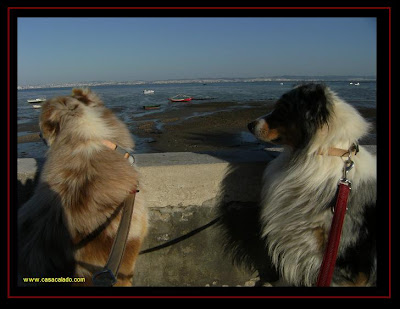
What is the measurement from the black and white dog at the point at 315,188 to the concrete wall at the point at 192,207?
0.39m

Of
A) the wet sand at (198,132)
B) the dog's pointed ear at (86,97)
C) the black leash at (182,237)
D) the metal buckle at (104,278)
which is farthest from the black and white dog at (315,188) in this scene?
the wet sand at (198,132)

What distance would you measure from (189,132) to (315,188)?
12.6m

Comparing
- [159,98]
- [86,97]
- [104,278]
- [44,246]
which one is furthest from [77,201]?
[159,98]

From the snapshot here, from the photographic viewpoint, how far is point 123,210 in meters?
2.25

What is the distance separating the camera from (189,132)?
14.8 meters

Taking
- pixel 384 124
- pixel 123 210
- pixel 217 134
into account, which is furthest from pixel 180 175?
pixel 217 134

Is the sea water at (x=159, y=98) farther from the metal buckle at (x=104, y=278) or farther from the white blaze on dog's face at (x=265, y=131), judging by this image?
the metal buckle at (x=104, y=278)

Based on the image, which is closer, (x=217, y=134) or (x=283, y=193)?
(x=283, y=193)

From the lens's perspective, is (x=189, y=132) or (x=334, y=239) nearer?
(x=334, y=239)

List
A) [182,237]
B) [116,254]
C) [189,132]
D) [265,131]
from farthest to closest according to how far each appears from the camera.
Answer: [189,132] → [182,237] → [265,131] → [116,254]

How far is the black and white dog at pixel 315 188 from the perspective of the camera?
2270 mm

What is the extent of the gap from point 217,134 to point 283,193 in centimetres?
1186

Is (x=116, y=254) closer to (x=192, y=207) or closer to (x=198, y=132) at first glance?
(x=192, y=207)
